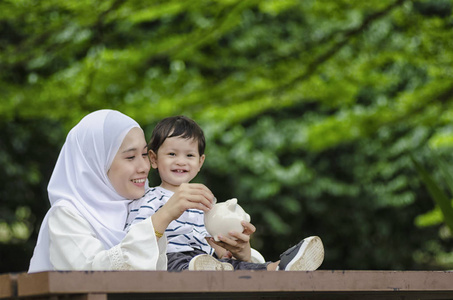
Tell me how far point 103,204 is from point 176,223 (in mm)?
281

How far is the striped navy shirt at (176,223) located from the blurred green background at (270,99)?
4.04 meters

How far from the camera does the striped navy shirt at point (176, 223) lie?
8.39ft

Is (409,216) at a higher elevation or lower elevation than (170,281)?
lower

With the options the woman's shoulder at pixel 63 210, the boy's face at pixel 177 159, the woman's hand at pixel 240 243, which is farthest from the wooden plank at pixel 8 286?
the boy's face at pixel 177 159

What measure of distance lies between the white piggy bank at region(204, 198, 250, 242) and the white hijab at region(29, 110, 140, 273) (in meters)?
0.29

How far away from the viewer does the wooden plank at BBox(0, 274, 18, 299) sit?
1888 millimetres

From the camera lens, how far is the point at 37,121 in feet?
30.3

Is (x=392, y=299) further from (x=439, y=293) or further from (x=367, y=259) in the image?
(x=367, y=259)

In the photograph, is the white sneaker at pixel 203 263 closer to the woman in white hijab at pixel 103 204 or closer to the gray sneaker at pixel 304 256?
the woman in white hijab at pixel 103 204

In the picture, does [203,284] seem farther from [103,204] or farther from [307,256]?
[103,204]

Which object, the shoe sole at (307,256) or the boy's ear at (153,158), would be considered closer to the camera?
the shoe sole at (307,256)

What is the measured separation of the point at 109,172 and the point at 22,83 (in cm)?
587

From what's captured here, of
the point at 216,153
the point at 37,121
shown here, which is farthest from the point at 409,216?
the point at 37,121

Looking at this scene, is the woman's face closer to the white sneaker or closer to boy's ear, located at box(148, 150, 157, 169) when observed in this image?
boy's ear, located at box(148, 150, 157, 169)
